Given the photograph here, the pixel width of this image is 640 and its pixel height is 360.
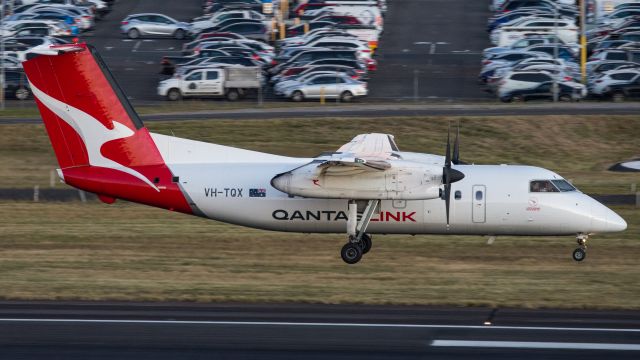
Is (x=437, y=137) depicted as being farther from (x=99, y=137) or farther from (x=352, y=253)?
(x=99, y=137)

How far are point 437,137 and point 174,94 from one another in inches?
640

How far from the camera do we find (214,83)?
189 ft

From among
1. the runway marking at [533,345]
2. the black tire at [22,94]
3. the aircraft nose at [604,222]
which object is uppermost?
the runway marking at [533,345]

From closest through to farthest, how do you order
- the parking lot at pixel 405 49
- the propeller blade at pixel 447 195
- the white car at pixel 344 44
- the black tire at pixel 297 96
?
1. the propeller blade at pixel 447 195
2. the black tire at pixel 297 96
3. the parking lot at pixel 405 49
4. the white car at pixel 344 44

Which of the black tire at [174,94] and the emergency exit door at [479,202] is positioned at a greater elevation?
the emergency exit door at [479,202]

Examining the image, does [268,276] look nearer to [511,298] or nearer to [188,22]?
[511,298]

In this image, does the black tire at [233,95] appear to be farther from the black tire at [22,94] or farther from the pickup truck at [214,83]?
the black tire at [22,94]

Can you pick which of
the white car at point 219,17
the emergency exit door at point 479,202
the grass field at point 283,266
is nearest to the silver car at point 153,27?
the white car at point 219,17

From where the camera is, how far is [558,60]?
59.9 metres

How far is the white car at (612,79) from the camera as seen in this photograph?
56.8 meters

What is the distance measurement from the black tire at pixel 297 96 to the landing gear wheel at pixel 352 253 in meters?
30.0

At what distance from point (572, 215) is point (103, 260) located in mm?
12902

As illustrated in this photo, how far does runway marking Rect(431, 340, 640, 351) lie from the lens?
61.9ft

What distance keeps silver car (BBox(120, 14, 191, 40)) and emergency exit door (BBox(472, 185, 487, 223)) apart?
49.0 m
